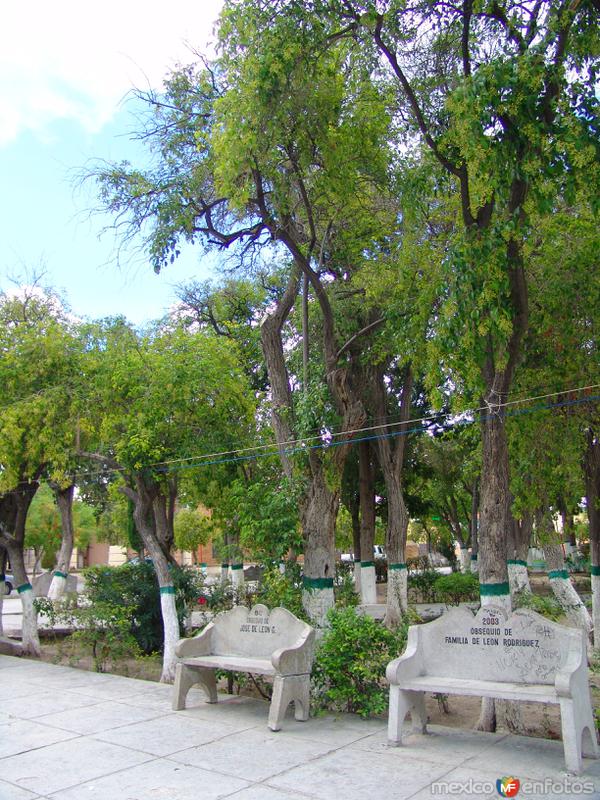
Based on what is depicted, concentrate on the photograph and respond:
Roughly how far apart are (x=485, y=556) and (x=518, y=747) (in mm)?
1899

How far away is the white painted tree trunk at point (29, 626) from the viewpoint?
13.8 metres

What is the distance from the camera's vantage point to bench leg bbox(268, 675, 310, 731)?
7309 mm

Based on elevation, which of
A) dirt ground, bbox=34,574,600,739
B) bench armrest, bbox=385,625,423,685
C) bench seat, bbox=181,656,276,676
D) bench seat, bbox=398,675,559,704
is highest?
bench armrest, bbox=385,625,423,685

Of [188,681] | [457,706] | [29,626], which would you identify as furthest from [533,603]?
[29,626]

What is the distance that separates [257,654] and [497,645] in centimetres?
302

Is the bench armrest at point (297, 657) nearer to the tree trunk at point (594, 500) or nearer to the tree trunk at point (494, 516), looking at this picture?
the tree trunk at point (494, 516)

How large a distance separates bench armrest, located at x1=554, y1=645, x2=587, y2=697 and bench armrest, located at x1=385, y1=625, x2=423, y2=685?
1.38 meters

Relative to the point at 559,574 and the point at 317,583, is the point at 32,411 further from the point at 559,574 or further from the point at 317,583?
the point at 559,574

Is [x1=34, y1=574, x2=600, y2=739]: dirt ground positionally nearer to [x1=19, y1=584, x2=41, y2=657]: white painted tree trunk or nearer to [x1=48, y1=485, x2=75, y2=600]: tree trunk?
[x1=19, y1=584, x2=41, y2=657]: white painted tree trunk

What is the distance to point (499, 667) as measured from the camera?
657 cm

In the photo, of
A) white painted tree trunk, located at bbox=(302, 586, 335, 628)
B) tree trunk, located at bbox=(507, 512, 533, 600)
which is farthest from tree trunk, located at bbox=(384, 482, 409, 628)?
white painted tree trunk, located at bbox=(302, 586, 335, 628)

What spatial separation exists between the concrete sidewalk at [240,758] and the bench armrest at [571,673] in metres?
0.63

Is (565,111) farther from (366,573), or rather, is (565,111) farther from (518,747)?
(366,573)

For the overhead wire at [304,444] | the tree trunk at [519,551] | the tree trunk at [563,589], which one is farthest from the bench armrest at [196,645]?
the tree trunk at [519,551]
